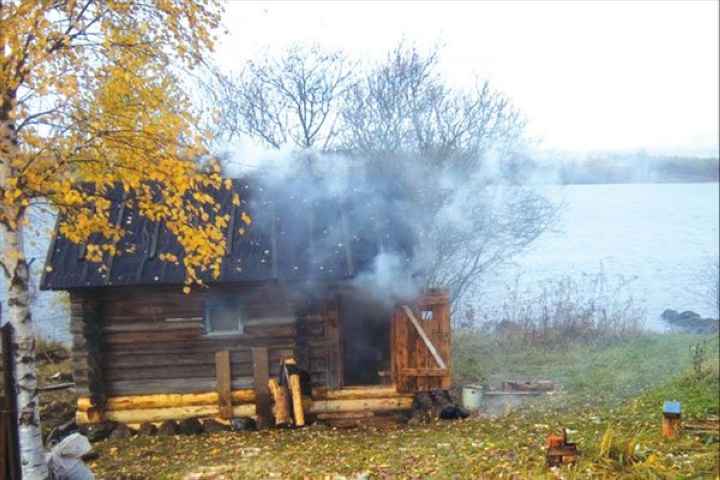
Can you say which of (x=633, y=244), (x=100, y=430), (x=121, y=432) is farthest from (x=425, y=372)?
(x=633, y=244)

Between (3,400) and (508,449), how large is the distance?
5.81 meters

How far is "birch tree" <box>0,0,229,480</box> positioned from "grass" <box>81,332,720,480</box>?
8.43 ft

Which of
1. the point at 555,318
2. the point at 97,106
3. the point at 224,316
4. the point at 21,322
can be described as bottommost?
the point at 555,318

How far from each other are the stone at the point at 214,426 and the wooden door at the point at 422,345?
294 cm

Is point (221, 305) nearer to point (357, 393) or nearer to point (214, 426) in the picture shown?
point (214, 426)

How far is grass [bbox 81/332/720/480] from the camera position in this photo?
7.18 m

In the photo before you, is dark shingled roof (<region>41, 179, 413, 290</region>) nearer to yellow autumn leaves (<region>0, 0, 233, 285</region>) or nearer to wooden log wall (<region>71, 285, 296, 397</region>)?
wooden log wall (<region>71, 285, 296, 397</region>)

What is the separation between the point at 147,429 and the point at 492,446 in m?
5.64

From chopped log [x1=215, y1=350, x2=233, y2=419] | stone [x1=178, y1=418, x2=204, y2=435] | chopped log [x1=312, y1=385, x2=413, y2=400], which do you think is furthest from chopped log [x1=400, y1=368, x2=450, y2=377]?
stone [x1=178, y1=418, x2=204, y2=435]

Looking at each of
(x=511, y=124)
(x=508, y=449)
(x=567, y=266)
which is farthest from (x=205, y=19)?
(x=567, y=266)

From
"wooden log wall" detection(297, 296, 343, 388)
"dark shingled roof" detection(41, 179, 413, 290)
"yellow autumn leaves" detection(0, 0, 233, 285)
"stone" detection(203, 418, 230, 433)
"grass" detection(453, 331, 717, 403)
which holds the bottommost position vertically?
"grass" detection(453, 331, 717, 403)

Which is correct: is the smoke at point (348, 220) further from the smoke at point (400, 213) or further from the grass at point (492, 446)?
the grass at point (492, 446)

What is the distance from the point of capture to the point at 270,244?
10523mm

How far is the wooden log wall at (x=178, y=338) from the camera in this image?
1051 cm
